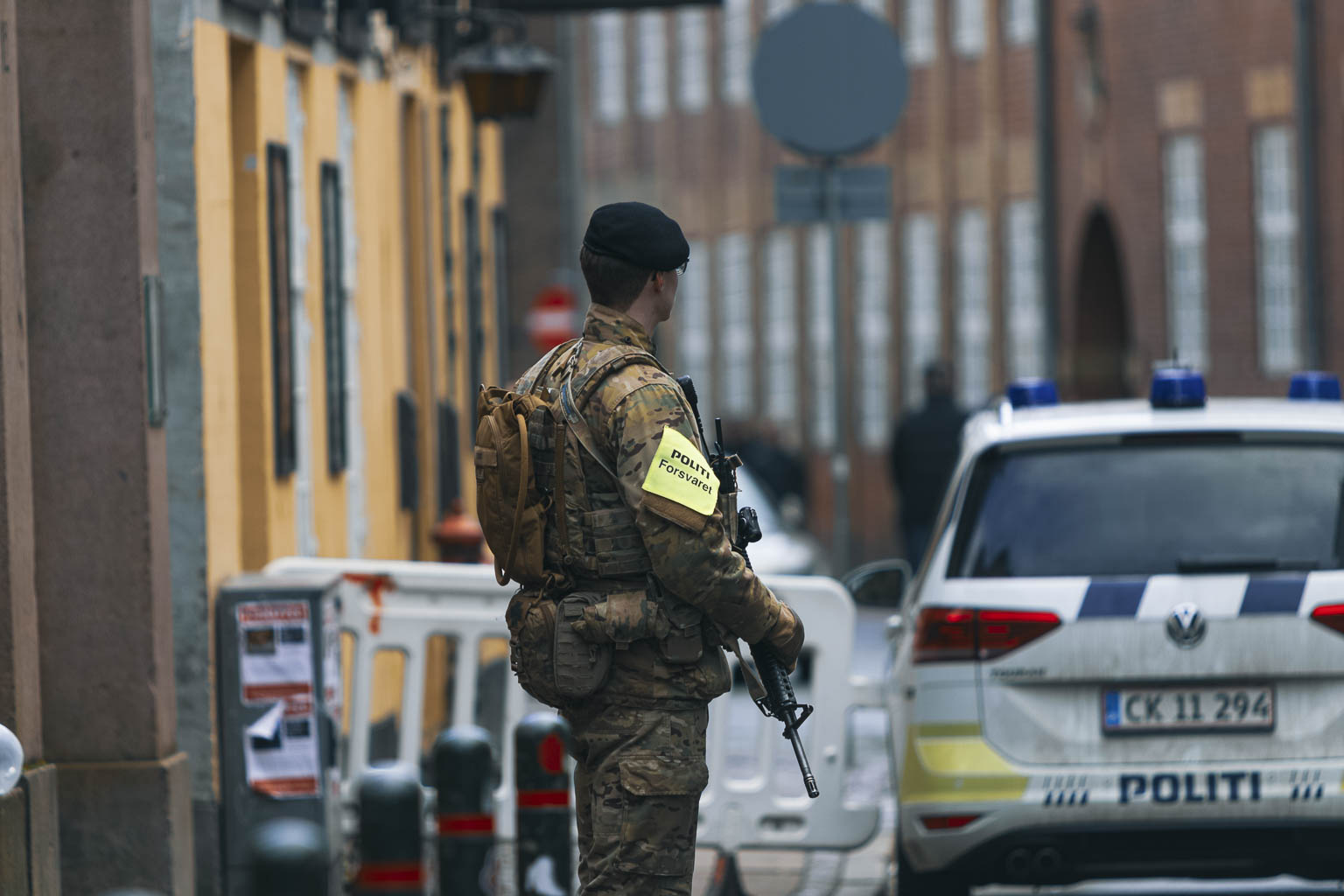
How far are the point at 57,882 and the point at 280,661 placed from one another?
1111mm

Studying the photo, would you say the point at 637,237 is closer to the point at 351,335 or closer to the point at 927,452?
the point at 351,335

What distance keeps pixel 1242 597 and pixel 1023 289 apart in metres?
31.2

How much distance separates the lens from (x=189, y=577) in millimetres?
9180

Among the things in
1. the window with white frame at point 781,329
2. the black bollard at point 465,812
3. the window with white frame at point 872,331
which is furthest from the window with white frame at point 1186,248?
the black bollard at point 465,812

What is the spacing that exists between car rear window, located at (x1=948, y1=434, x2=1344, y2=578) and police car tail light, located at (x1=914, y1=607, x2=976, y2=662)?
13 cm

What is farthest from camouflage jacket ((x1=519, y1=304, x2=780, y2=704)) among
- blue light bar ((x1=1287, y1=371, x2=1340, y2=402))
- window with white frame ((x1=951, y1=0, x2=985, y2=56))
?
window with white frame ((x1=951, y1=0, x2=985, y2=56))

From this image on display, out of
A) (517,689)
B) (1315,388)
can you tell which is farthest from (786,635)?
(517,689)

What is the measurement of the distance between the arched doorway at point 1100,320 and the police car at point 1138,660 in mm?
25915

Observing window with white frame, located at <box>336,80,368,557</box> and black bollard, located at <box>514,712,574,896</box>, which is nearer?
black bollard, located at <box>514,712,574,896</box>

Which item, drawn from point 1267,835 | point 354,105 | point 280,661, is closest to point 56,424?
point 280,661

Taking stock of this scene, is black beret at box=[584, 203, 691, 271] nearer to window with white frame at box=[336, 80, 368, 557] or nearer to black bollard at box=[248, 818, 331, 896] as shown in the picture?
black bollard at box=[248, 818, 331, 896]

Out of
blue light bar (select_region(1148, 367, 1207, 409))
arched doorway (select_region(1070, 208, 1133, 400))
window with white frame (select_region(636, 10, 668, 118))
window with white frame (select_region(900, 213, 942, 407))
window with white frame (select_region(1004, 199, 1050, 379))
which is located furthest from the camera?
window with white frame (select_region(636, 10, 668, 118))

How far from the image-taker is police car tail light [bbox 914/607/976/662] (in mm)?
7453

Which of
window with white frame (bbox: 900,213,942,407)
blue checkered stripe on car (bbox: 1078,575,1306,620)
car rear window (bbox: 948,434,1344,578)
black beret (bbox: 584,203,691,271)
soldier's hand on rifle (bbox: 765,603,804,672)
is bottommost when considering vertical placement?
blue checkered stripe on car (bbox: 1078,575,1306,620)
